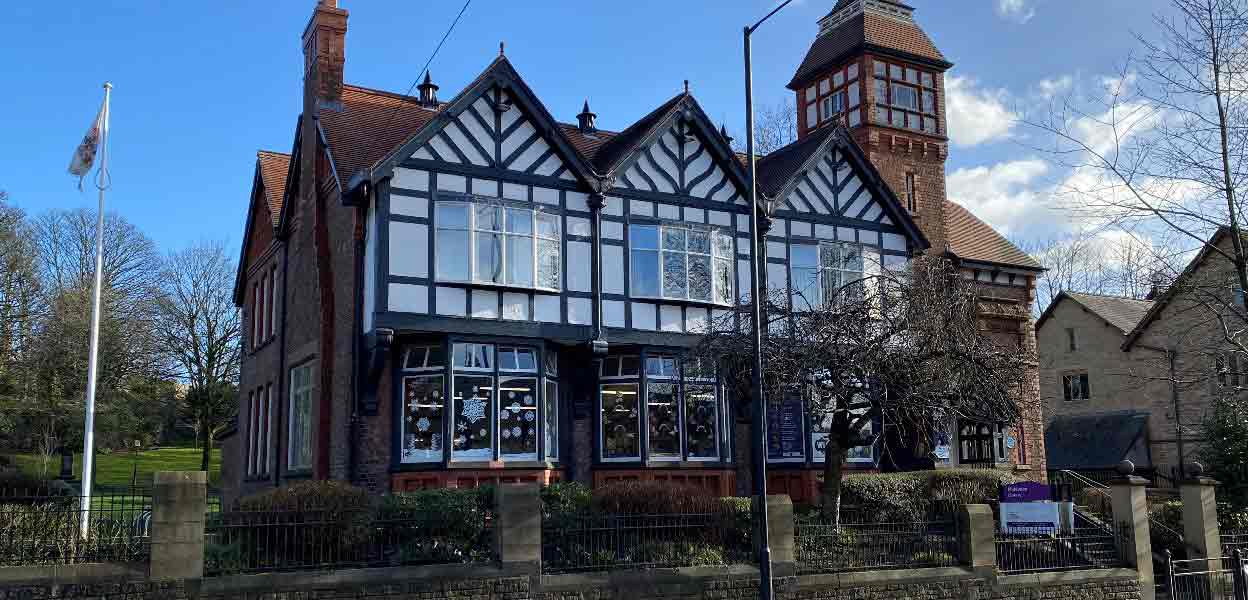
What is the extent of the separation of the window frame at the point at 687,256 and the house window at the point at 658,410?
4.53 ft

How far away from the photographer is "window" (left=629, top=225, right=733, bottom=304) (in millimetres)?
23609

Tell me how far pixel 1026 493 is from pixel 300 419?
15177 mm

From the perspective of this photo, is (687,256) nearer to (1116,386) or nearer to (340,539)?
(340,539)

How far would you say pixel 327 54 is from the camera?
2511 centimetres

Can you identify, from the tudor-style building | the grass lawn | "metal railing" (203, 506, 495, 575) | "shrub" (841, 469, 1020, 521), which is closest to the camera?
"metal railing" (203, 506, 495, 575)

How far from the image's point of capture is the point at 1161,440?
138 ft

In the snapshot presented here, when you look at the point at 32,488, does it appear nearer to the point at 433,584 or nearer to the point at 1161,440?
the point at 433,584

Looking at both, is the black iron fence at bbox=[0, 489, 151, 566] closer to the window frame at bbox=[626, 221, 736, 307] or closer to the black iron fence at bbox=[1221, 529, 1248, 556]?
the window frame at bbox=[626, 221, 736, 307]

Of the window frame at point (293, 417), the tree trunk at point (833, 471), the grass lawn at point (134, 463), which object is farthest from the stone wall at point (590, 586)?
the grass lawn at point (134, 463)

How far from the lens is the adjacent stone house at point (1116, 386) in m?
40.3

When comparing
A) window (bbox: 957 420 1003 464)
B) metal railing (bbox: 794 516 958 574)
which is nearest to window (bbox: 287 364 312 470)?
metal railing (bbox: 794 516 958 574)

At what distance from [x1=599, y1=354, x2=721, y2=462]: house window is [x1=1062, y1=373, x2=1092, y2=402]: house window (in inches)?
1128

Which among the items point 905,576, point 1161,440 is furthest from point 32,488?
point 1161,440

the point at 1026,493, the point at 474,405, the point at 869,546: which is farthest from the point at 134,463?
the point at 1026,493
